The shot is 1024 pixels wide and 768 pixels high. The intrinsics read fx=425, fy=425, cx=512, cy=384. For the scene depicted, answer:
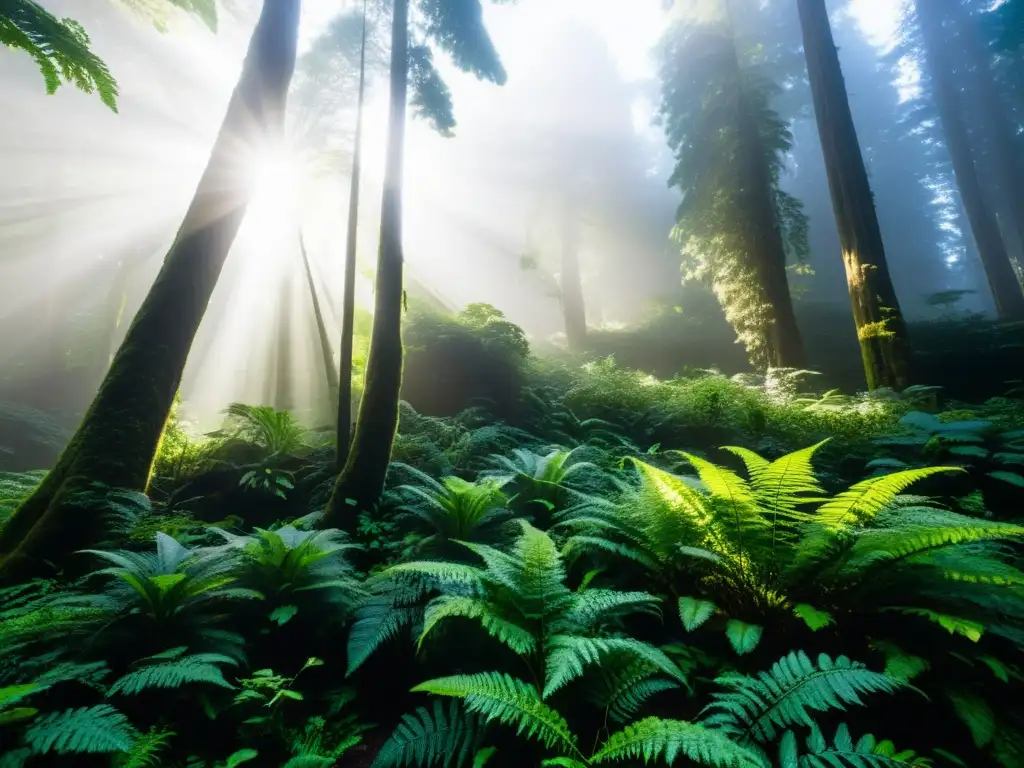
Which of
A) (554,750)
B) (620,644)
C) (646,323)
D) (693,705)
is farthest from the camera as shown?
(646,323)

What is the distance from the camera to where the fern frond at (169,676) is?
5.92ft

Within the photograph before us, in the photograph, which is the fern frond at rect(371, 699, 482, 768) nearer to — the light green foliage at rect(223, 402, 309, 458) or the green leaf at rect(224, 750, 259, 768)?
the green leaf at rect(224, 750, 259, 768)

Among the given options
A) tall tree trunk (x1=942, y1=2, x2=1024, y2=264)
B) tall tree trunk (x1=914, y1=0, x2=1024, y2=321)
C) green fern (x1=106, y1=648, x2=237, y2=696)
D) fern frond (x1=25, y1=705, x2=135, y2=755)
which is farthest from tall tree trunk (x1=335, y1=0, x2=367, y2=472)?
tall tree trunk (x1=942, y1=2, x2=1024, y2=264)

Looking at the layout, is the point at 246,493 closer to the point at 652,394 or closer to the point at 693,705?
the point at 693,705

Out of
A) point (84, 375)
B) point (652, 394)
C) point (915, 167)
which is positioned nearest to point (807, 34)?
point (652, 394)

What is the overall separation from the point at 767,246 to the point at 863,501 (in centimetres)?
839

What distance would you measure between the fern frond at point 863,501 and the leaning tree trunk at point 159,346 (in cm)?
492

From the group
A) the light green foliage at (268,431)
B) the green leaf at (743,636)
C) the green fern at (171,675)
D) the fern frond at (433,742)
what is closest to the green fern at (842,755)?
the green leaf at (743,636)

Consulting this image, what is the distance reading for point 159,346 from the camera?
3969 mm

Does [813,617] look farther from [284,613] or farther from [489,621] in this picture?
[284,613]

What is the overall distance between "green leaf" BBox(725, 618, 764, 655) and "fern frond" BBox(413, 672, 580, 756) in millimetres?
780

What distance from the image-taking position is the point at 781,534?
2285 mm

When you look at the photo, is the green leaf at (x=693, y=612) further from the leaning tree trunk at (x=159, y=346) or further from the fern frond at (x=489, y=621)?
the leaning tree trunk at (x=159, y=346)

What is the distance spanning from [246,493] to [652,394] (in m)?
6.29
